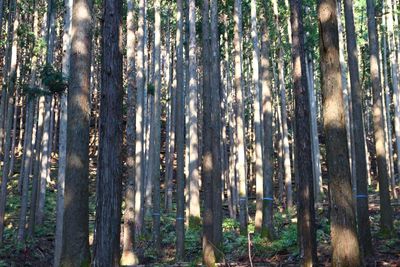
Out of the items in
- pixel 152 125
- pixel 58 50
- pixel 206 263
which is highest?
pixel 58 50

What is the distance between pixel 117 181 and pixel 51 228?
1454cm

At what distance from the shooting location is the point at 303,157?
8.52 meters

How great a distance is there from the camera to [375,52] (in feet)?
39.9

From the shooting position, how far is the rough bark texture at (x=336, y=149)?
588 cm

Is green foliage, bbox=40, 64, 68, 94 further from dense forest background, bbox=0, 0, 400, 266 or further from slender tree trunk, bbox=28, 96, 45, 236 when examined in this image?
slender tree trunk, bbox=28, 96, 45, 236

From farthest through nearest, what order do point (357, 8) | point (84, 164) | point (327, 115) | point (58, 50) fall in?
point (58, 50), point (357, 8), point (84, 164), point (327, 115)

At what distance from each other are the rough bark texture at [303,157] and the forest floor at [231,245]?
1.78 metres

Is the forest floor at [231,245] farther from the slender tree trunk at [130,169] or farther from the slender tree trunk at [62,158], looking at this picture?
the slender tree trunk at [62,158]

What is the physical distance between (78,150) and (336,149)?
4329 mm

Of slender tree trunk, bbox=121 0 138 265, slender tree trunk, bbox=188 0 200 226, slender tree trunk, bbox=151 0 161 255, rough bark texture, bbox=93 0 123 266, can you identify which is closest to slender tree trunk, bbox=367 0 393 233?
slender tree trunk, bbox=188 0 200 226

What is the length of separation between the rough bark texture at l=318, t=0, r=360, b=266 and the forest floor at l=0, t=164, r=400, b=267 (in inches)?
142

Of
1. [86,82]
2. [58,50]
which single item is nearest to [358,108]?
[86,82]

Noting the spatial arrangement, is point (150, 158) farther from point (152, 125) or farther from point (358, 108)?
point (358, 108)

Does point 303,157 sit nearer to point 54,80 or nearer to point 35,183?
point 54,80
